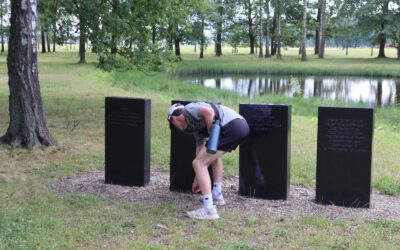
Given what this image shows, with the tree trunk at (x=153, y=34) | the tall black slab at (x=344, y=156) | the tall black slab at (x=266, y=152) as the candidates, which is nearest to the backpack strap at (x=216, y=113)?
the tall black slab at (x=266, y=152)

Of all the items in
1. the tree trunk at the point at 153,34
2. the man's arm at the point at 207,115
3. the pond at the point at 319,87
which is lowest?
the pond at the point at 319,87

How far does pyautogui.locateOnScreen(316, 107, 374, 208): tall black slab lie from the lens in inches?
245

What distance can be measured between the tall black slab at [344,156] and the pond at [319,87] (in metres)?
16.7

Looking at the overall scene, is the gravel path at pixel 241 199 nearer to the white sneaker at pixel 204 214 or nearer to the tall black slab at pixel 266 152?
the tall black slab at pixel 266 152

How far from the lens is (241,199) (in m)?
6.74

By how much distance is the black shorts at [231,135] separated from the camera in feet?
19.8

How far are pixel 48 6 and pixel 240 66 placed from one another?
27.5 metres

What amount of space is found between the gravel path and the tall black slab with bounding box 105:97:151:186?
0.16 metres

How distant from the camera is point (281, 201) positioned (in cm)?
668

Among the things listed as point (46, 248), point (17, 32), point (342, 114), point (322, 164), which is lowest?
point (46, 248)

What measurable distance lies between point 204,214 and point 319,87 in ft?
80.2

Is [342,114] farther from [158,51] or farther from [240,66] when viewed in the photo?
[240,66]

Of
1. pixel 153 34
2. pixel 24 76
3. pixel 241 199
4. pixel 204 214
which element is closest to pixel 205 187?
pixel 204 214

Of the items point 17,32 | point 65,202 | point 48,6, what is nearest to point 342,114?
point 65,202
